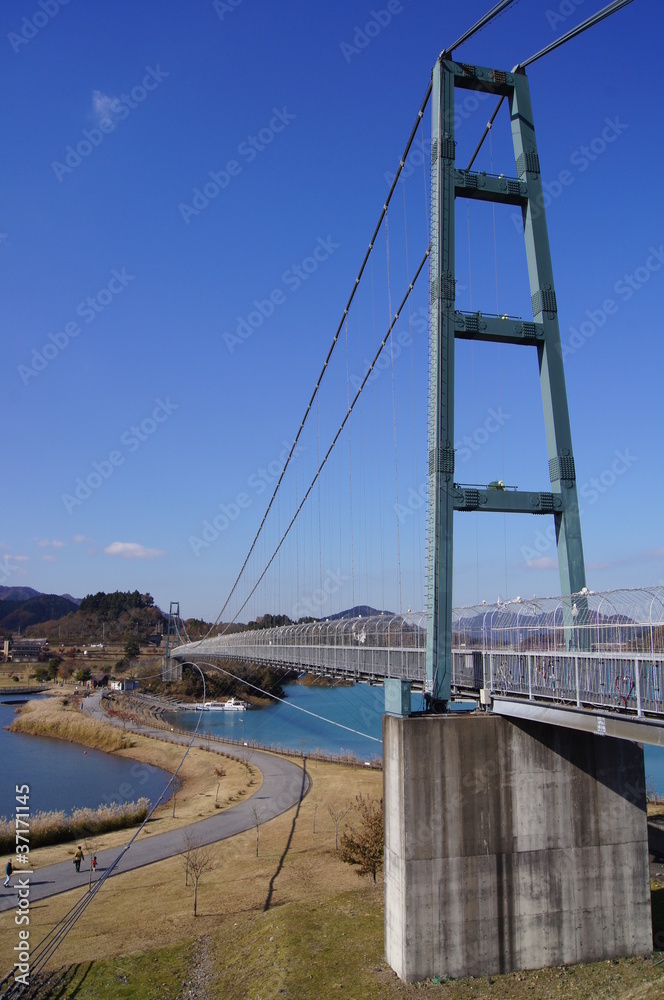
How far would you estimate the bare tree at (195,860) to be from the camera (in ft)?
75.6

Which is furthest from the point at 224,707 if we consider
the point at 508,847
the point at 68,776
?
the point at 508,847

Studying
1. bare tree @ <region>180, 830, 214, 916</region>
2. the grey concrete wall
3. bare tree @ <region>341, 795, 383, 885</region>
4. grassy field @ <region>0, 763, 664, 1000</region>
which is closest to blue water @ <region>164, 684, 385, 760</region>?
bare tree @ <region>180, 830, 214, 916</region>

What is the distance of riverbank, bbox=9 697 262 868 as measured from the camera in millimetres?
30703

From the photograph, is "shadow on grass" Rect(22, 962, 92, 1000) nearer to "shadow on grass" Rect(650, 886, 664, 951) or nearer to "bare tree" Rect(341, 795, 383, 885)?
"bare tree" Rect(341, 795, 383, 885)

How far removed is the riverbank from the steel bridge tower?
2012 centimetres

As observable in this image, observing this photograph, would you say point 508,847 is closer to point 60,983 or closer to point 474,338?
point 60,983

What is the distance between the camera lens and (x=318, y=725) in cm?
7850

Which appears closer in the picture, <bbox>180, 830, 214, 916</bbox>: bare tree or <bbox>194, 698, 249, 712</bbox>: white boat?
<bbox>180, 830, 214, 916</bbox>: bare tree

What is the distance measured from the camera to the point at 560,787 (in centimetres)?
1627

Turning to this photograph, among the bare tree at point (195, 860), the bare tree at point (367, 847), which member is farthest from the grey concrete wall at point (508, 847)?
the bare tree at point (195, 860)

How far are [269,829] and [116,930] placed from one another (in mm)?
11239

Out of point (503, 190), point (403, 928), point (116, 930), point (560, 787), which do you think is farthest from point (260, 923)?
point (503, 190)

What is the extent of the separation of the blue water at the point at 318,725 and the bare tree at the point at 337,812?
1256 centimetres

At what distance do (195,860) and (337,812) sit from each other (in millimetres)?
10541
